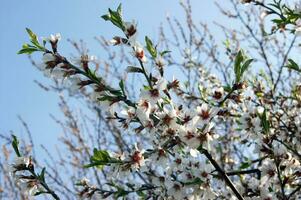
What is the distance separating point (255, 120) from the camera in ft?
9.30

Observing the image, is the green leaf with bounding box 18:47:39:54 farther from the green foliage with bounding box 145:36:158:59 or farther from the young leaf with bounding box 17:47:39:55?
the green foliage with bounding box 145:36:158:59

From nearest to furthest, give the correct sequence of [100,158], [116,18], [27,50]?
[100,158]
[116,18]
[27,50]

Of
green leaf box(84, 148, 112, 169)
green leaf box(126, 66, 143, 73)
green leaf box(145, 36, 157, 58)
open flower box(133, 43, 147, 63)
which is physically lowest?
green leaf box(84, 148, 112, 169)

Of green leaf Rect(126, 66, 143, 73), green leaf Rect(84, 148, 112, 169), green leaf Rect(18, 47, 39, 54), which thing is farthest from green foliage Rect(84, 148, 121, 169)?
green leaf Rect(18, 47, 39, 54)

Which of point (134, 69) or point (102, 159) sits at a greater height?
point (134, 69)

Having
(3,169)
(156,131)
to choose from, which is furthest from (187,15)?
(156,131)

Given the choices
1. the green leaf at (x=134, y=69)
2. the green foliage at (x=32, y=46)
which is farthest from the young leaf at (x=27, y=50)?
the green leaf at (x=134, y=69)

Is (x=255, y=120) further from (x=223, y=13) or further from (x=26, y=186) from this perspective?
(x=223, y=13)

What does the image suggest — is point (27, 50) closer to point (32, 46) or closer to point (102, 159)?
point (32, 46)

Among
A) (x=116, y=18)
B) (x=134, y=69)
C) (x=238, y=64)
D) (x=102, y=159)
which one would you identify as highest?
(x=116, y=18)

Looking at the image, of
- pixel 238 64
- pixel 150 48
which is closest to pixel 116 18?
pixel 150 48

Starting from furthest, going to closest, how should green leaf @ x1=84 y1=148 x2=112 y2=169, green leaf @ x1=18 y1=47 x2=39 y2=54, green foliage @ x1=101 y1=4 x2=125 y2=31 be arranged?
green leaf @ x1=18 y1=47 x2=39 y2=54
green foliage @ x1=101 y1=4 x2=125 y2=31
green leaf @ x1=84 y1=148 x2=112 y2=169

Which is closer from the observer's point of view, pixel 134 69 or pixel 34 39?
pixel 134 69

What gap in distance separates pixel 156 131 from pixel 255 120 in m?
0.82
